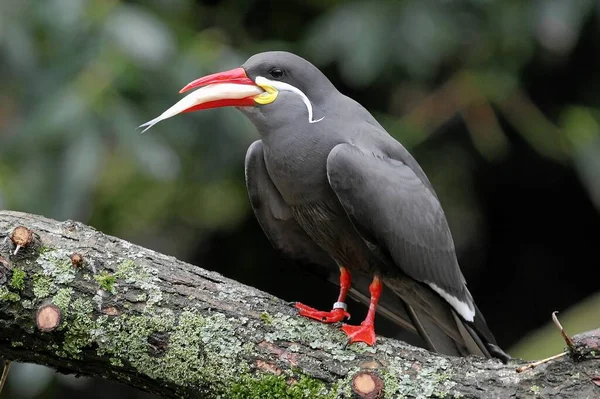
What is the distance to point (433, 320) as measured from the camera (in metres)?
4.70

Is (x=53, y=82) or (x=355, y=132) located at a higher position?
(x=53, y=82)

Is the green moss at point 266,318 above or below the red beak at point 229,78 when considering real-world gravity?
below

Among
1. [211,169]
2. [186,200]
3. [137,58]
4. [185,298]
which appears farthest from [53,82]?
[185,298]

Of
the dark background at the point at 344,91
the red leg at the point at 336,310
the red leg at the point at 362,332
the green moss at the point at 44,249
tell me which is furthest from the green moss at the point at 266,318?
the dark background at the point at 344,91

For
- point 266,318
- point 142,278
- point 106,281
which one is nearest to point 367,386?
point 266,318

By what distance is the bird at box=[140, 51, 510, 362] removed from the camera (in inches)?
160

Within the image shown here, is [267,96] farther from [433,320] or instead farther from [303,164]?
[433,320]

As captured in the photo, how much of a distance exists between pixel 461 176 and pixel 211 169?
248 cm

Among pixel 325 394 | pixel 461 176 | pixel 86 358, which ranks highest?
pixel 461 176

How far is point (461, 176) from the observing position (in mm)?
8227

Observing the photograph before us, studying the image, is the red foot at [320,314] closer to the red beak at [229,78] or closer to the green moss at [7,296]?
the red beak at [229,78]

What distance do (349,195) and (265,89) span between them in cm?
64

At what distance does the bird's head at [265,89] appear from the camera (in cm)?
411

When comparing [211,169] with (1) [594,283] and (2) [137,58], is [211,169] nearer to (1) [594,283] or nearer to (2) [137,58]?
(2) [137,58]
